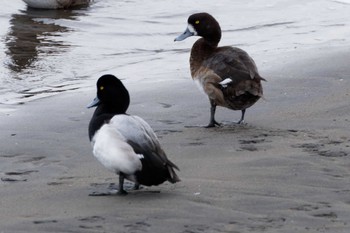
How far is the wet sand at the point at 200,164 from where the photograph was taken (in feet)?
16.3

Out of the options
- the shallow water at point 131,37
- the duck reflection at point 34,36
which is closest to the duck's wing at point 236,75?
the shallow water at point 131,37

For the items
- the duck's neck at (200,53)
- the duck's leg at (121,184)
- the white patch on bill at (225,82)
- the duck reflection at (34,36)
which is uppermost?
the duck's neck at (200,53)

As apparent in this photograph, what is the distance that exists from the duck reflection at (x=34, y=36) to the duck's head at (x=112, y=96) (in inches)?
203

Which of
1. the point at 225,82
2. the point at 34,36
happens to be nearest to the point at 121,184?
the point at 225,82

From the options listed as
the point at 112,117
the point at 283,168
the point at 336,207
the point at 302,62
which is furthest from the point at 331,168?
the point at 302,62

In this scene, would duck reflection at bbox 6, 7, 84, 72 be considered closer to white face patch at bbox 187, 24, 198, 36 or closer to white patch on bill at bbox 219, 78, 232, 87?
white face patch at bbox 187, 24, 198, 36

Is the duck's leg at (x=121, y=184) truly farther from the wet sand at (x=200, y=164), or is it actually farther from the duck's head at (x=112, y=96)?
the duck's head at (x=112, y=96)

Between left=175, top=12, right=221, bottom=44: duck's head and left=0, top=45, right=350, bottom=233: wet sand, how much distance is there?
656 millimetres

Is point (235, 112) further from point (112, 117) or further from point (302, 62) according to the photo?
point (112, 117)

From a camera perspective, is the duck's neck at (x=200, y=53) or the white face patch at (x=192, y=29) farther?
the white face patch at (x=192, y=29)

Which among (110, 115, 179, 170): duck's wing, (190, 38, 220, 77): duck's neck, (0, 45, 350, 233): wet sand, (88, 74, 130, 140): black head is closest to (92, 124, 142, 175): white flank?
(110, 115, 179, 170): duck's wing

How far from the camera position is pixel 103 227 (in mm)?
4805

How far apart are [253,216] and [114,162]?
95 centimetres

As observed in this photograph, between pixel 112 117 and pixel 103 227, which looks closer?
pixel 103 227
